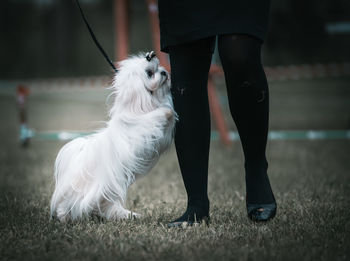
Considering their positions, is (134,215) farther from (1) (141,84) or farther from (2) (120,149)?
(1) (141,84)

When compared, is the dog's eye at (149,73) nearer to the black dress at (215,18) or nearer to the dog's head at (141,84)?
the dog's head at (141,84)

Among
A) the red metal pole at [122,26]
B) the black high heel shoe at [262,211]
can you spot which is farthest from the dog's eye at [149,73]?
the red metal pole at [122,26]

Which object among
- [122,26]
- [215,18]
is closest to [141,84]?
[215,18]

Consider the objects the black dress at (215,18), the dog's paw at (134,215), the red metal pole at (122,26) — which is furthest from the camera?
the red metal pole at (122,26)

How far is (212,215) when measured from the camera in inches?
106

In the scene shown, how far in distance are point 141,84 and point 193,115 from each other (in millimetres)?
349

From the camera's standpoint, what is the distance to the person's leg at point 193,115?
2.41 meters

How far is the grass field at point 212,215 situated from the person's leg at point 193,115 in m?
0.19

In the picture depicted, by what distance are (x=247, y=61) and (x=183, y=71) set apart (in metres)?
0.30

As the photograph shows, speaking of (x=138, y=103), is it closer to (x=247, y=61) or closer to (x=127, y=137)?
(x=127, y=137)

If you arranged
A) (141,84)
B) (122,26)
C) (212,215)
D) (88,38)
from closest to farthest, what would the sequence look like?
(141,84) < (212,215) < (122,26) < (88,38)

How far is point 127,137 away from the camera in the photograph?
2523 mm

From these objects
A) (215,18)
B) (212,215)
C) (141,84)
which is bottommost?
(212,215)

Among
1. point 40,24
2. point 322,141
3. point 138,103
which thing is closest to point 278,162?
point 322,141
